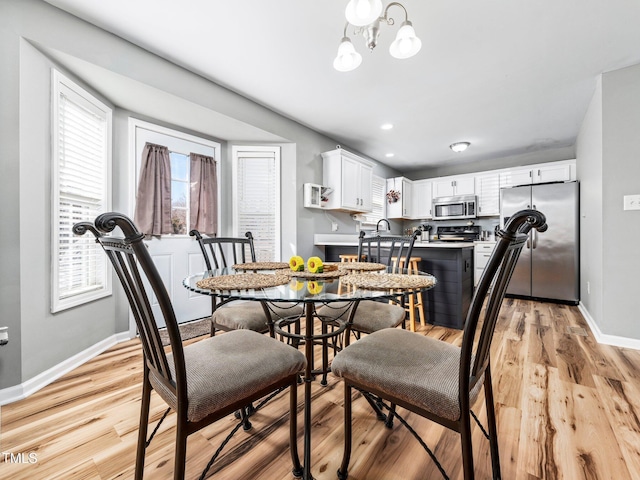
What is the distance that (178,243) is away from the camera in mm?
3080

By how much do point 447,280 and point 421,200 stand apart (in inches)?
127

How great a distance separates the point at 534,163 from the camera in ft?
16.4

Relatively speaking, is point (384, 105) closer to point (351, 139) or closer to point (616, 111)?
point (351, 139)

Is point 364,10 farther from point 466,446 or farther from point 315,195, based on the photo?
point 315,195

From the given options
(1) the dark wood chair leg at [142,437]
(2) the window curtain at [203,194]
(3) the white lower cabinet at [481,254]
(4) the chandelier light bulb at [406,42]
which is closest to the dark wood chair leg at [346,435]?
(1) the dark wood chair leg at [142,437]

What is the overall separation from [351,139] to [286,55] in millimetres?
2106

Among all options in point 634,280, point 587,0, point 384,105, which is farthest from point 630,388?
point 384,105

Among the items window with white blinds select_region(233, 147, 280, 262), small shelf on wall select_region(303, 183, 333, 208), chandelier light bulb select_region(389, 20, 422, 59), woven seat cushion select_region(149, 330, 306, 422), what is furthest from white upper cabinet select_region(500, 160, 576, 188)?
woven seat cushion select_region(149, 330, 306, 422)

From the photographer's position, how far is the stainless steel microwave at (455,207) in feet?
17.1

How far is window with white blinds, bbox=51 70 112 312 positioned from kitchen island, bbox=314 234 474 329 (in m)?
3.03

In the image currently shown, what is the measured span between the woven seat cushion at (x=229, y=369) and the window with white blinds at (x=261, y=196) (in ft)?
7.85

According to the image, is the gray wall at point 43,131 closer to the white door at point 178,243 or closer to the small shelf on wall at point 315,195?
the white door at point 178,243

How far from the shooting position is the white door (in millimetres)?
2875

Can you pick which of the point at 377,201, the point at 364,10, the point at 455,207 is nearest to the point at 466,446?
the point at 364,10
